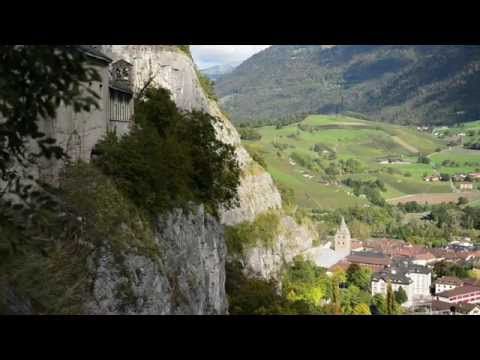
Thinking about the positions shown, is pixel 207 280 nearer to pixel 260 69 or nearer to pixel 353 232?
pixel 353 232

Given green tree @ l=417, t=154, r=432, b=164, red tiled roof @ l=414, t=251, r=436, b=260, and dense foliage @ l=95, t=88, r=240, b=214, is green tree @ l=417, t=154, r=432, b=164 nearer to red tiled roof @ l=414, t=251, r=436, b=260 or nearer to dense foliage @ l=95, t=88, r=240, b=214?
red tiled roof @ l=414, t=251, r=436, b=260

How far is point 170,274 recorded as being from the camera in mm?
12617

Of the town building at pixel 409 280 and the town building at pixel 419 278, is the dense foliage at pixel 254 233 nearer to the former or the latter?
the town building at pixel 409 280

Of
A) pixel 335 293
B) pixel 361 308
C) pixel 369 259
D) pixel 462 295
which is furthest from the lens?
pixel 369 259

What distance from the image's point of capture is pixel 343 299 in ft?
186

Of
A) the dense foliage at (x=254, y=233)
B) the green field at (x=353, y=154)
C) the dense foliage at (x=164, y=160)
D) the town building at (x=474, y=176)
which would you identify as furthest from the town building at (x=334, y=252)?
the dense foliage at (x=164, y=160)

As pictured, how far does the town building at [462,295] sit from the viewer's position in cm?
5965

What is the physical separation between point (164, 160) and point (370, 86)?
165 m

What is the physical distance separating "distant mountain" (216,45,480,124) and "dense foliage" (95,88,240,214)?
116934 millimetres

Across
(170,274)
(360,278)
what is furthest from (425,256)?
(170,274)

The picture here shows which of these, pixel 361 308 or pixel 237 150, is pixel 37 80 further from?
pixel 361 308
